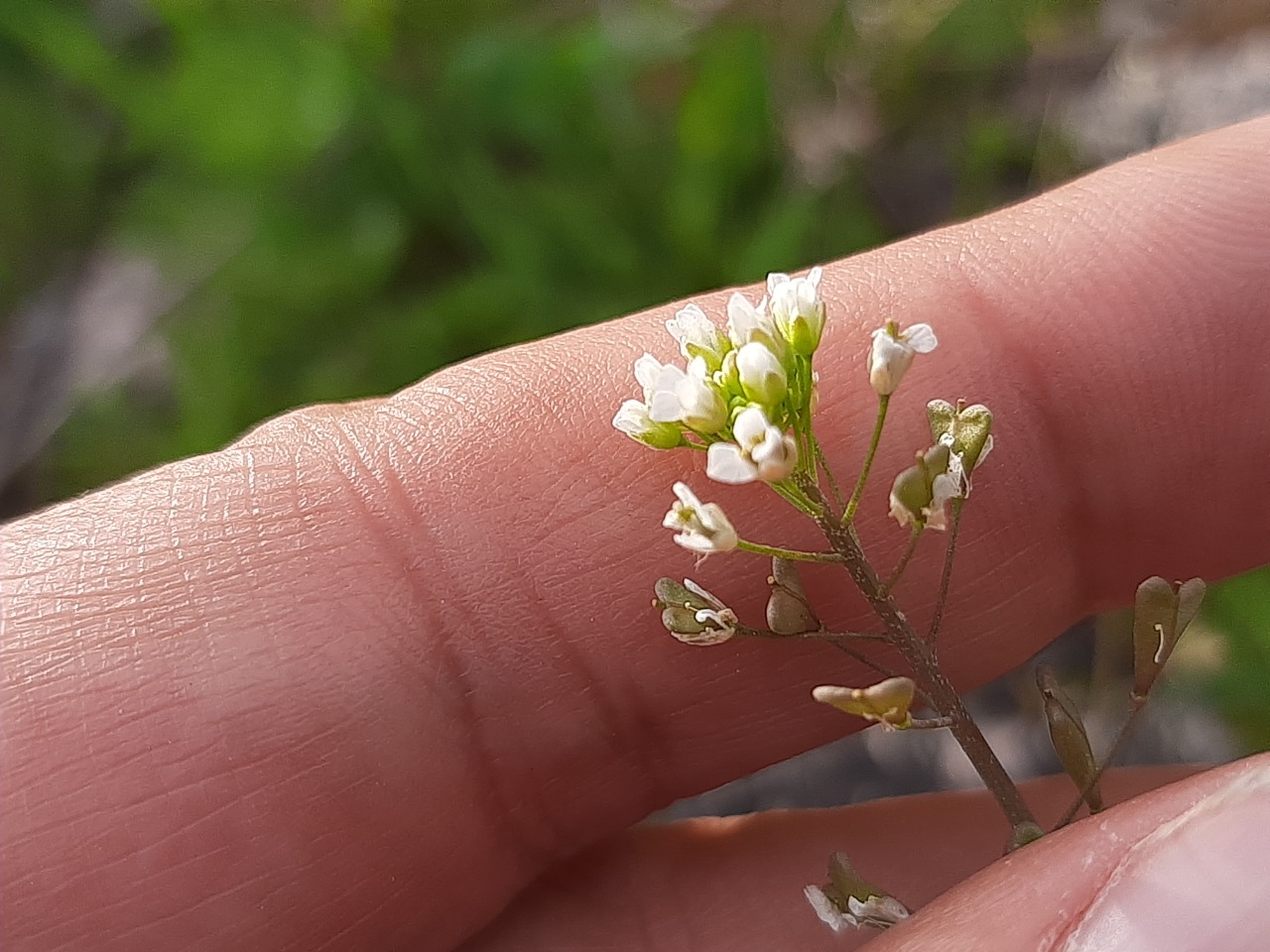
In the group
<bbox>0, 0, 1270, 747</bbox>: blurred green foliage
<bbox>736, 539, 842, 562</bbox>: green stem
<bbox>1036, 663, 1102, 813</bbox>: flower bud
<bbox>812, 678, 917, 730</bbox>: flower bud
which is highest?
<bbox>0, 0, 1270, 747</bbox>: blurred green foliage

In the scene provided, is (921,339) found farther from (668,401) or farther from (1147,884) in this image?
(1147,884)

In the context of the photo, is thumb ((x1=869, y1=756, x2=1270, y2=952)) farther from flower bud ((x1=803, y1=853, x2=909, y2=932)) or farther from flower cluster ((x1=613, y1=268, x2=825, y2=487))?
flower cluster ((x1=613, y1=268, x2=825, y2=487))

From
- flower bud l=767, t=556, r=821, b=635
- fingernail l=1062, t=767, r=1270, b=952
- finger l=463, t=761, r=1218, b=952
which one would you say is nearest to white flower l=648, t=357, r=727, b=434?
flower bud l=767, t=556, r=821, b=635

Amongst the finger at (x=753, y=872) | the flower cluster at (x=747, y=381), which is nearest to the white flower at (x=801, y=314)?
the flower cluster at (x=747, y=381)

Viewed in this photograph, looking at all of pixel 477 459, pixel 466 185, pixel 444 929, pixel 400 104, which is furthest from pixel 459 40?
pixel 444 929

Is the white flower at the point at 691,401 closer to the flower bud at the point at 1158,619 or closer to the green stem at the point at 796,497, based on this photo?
the green stem at the point at 796,497

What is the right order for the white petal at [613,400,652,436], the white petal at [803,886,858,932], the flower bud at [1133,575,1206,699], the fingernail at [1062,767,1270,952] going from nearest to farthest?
the fingernail at [1062,767,1270,952] < the flower bud at [1133,575,1206,699] < the white petal at [613,400,652,436] < the white petal at [803,886,858,932]

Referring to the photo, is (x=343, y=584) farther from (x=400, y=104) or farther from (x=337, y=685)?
(x=400, y=104)
